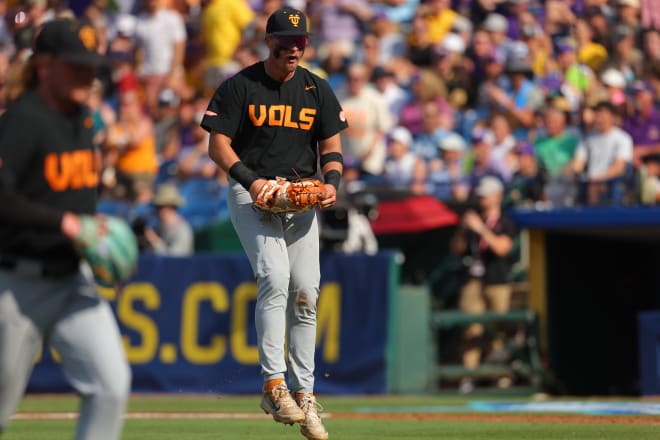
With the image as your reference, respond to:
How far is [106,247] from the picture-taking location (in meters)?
5.22

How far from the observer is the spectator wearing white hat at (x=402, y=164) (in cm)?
1552

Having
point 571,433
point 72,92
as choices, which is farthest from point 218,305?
point 72,92

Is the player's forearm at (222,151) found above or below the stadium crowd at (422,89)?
below

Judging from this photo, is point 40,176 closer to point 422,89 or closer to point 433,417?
point 433,417

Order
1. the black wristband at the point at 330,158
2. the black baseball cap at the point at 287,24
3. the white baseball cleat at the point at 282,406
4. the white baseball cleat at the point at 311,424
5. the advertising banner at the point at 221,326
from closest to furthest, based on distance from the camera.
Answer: the white baseball cleat at the point at 282,406 < the white baseball cleat at the point at 311,424 < the black baseball cap at the point at 287,24 < the black wristband at the point at 330,158 < the advertising banner at the point at 221,326

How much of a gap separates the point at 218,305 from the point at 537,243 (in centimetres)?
350

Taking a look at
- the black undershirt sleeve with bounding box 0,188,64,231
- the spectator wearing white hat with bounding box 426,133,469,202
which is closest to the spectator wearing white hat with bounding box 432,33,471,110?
the spectator wearing white hat with bounding box 426,133,469,202

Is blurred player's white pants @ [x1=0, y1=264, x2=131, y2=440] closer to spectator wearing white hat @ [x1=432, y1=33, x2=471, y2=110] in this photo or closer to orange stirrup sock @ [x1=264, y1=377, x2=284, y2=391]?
orange stirrup sock @ [x1=264, y1=377, x2=284, y2=391]

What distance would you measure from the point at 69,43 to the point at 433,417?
19.7ft

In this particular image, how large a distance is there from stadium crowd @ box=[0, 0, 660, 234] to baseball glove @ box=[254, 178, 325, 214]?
257 inches

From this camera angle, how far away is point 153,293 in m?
14.5

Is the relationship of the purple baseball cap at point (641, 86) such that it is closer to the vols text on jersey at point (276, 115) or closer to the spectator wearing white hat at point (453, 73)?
the spectator wearing white hat at point (453, 73)

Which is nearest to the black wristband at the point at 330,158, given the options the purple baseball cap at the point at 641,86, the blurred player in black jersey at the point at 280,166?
the blurred player in black jersey at the point at 280,166

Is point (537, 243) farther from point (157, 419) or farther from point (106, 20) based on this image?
point (106, 20)
